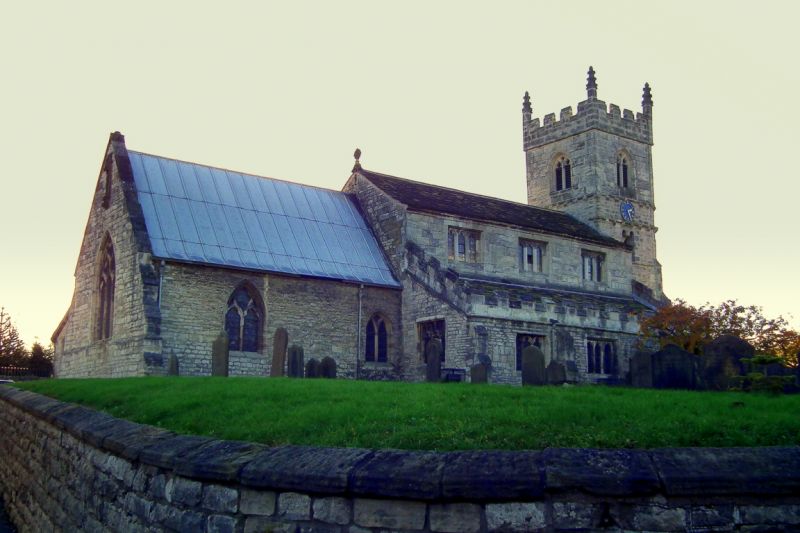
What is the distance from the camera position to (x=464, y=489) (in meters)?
5.99

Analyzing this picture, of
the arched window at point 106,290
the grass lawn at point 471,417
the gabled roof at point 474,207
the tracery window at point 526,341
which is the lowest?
the grass lawn at point 471,417

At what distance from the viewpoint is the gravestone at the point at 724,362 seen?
11.7m

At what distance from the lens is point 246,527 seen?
699cm

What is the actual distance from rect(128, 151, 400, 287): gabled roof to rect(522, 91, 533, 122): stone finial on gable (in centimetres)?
2049

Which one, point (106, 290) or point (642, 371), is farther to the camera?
point (106, 290)

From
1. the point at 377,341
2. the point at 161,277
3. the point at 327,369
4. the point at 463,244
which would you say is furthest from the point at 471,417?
the point at 463,244

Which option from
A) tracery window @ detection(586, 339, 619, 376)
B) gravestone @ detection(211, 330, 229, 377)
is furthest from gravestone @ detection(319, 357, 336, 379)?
tracery window @ detection(586, 339, 619, 376)

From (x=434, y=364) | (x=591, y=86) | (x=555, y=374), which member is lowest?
(x=555, y=374)

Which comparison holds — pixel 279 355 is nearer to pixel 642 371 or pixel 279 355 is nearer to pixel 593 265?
pixel 642 371

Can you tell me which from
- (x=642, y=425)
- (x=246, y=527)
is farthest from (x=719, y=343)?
(x=246, y=527)

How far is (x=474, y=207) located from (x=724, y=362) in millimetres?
23933

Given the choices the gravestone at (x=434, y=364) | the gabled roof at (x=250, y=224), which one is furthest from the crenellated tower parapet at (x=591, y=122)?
the gravestone at (x=434, y=364)

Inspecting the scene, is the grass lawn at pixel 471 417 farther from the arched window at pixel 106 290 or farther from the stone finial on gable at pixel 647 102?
the stone finial on gable at pixel 647 102

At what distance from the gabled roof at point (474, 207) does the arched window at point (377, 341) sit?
499 cm
